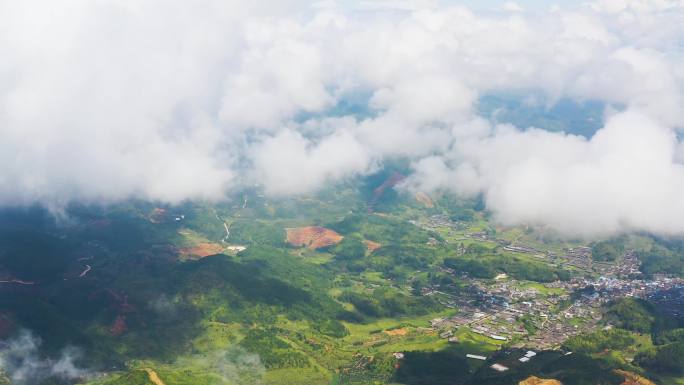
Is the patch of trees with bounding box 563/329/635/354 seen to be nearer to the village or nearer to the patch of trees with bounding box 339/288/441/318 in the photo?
the village

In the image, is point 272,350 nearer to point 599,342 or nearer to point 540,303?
point 599,342

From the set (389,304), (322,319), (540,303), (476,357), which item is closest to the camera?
(476,357)

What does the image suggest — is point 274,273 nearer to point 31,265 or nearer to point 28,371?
point 31,265

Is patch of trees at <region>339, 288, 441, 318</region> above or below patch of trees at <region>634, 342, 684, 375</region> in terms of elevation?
below

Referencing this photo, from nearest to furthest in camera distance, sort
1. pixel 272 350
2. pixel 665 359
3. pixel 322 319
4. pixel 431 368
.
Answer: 1. pixel 431 368
2. pixel 665 359
3. pixel 272 350
4. pixel 322 319

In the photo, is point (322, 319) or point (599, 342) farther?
point (322, 319)

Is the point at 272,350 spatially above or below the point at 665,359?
below

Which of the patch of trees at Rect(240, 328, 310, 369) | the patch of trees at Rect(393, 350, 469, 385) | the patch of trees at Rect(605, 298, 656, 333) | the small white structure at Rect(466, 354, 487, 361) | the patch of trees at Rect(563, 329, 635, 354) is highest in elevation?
the patch of trees at Rect(605, 298, 656, 333)

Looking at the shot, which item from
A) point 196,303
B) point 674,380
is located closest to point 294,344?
point 196,303

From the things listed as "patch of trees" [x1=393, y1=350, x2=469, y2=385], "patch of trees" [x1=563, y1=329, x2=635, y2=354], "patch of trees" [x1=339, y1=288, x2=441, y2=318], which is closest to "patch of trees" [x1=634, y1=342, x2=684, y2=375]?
"patch of trees" [x1=563, y1=329, x2=635, y2=354]

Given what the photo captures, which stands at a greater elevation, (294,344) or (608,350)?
(608,350)

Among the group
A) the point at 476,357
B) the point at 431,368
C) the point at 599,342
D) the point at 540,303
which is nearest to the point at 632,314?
the point at 599,342
